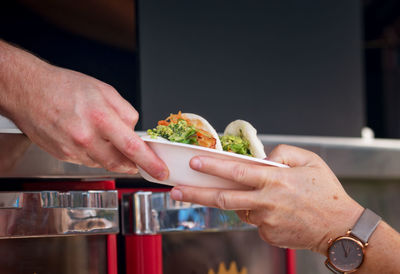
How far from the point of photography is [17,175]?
45.5 inches

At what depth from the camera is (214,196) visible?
1.01 m

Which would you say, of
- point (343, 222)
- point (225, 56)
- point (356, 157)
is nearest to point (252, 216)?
point (343, 222)

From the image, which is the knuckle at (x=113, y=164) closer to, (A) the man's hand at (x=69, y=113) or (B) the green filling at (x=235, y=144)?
(A) the man's hand at (x=69, y=113)

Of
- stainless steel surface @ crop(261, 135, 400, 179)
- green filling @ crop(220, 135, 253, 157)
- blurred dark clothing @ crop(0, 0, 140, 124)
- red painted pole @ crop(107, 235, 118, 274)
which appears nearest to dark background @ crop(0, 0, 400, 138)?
blurred dark clothing @ crop(0, 0, 140, 124)

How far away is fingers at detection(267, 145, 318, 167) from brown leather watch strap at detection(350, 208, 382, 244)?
0.18 m

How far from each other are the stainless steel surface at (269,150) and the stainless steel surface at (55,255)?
0.16 meters

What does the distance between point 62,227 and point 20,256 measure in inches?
4.4

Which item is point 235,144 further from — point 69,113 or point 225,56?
point 225,56

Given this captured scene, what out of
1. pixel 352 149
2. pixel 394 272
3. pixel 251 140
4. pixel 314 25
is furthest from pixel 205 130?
pixel 314 25

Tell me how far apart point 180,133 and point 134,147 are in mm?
103

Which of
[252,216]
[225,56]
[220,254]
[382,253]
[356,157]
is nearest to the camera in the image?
[252,216]

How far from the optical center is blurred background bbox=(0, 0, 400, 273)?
2.05 m

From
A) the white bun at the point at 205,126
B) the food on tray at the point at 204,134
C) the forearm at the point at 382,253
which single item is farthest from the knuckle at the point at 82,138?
the forearm at the point at 382,253

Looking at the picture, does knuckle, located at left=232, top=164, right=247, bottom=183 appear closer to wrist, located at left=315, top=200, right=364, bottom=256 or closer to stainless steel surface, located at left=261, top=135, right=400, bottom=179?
wrist, located at left=315, top=200, right=364, bottom=256
